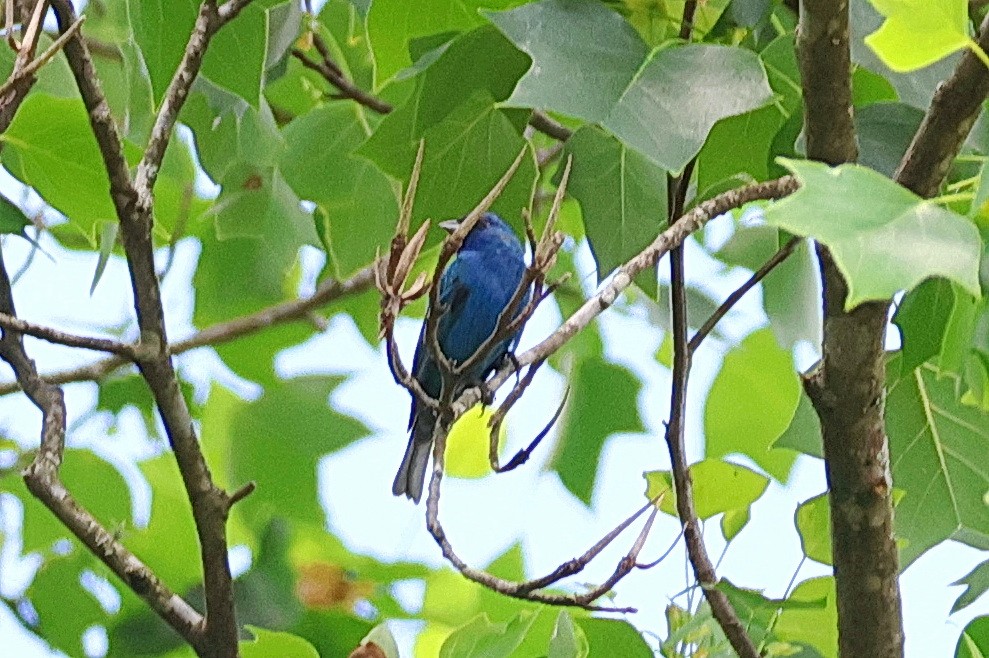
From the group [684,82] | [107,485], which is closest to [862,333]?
[684,82]

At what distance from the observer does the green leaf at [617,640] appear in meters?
1.13

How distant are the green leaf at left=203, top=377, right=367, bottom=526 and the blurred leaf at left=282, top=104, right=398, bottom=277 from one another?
16 centimetres

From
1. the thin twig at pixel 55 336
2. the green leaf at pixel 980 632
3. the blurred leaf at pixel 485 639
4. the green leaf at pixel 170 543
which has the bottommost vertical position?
the green leaf at pixel 980 632

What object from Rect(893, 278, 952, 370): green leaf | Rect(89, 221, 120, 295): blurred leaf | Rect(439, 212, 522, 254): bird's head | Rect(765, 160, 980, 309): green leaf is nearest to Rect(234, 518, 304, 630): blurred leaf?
Rect(89, 221, 120, 295): blurred leaf

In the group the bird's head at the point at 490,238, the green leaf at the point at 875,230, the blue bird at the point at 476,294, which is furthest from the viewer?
the bird's head at the point at 490,238

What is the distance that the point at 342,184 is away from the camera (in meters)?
1.62

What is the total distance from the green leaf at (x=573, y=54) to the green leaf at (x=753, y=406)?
558 mm

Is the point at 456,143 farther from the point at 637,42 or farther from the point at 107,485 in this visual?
the point at 107,485

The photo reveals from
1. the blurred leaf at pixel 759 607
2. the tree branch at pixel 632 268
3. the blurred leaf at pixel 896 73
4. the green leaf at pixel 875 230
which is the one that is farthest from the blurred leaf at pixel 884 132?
the green leaf at pixel 875 230

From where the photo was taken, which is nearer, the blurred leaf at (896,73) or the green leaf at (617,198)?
the blurred leaf at (896,73)

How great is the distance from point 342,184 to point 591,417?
1.50ft

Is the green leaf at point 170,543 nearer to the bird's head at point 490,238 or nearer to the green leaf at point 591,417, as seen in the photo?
the green leaf at point 591,417

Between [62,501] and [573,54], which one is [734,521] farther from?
[62,501]

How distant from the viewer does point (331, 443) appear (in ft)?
5.33
